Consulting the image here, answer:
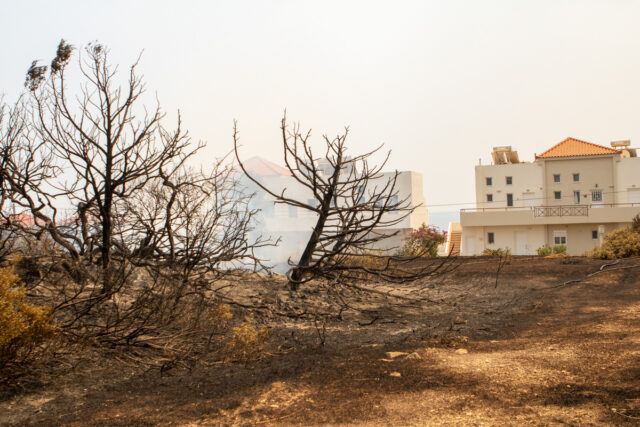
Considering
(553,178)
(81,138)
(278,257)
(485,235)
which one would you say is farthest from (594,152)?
(81,138)

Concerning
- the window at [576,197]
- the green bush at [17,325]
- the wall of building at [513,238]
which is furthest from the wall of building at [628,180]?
the green bush at [17,325]

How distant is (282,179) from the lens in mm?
50656

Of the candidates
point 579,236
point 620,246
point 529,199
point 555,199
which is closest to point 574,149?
point 555,199

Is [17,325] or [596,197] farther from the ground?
[596,197]

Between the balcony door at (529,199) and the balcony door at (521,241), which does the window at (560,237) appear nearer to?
the balcony door at (521,241)

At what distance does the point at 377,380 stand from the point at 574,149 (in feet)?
125

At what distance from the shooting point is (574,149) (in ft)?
129

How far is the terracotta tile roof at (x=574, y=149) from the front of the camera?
127 feet

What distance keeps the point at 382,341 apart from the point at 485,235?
29.8m

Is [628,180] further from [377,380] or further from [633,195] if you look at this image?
[377,380]

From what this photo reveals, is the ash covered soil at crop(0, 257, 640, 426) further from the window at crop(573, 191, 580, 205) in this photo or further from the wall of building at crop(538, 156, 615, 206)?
the wall of building at crop(538, 156, 615, 206)

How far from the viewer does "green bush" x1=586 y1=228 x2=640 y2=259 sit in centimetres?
1930

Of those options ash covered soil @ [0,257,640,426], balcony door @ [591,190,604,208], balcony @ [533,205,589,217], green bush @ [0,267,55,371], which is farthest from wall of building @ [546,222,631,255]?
green bush @ [0,267,55,371]

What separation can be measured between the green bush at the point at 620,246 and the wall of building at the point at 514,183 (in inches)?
710
